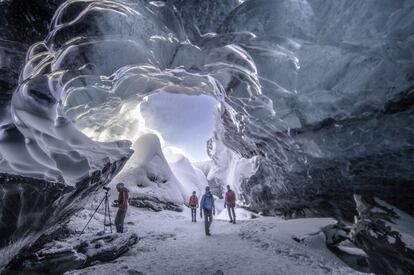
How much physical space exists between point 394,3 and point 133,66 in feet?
19.0

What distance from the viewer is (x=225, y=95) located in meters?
9.22

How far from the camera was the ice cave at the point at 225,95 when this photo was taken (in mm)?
4586

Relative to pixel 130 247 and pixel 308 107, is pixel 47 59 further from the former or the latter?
pixel 308 107

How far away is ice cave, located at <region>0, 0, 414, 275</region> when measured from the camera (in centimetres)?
→ 459

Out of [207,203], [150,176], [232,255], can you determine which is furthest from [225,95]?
[150,176]

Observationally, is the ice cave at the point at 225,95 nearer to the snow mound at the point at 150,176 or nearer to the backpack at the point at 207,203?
the backpack at the point at 207,203

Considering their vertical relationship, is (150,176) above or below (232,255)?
above

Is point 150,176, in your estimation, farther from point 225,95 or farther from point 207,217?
point 225,95

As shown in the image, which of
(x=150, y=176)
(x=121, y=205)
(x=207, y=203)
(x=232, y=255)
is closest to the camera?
(x=232, y=255)

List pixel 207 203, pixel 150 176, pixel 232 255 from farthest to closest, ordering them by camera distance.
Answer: pixel 150 176 < pixel 207 203 < pixel 232 255

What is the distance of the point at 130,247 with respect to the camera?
24.9 feet

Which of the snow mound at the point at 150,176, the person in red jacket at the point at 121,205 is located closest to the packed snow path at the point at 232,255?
the person in red jacket at the point at 121,205

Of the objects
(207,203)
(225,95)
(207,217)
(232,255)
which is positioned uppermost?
(225,95)

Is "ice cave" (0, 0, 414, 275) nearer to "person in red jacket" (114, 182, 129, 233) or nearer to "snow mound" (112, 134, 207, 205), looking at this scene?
"person in red jacket" (114, 182, 129, 233)
